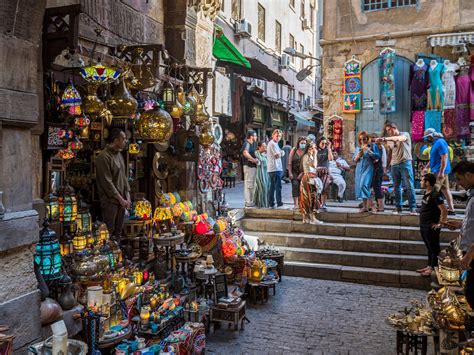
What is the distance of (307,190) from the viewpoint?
8.45m

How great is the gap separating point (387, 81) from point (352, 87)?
989 millimetres

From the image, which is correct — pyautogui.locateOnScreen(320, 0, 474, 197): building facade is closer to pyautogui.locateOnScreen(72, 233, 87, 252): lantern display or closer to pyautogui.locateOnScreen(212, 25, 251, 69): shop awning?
pyautogui.locateOnScreen(212, 25, 251, 69): shop awning

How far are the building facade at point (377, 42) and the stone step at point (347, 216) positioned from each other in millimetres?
3783

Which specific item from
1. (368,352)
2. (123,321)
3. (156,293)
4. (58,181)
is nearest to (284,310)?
(368,352)

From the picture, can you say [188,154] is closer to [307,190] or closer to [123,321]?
[307,190]

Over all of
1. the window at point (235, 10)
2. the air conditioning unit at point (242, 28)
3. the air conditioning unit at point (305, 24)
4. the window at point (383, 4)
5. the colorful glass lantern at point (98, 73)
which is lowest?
the colorful glass lantern at point (98, 73)

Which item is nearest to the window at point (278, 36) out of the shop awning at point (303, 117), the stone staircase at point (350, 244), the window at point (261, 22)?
the window at point (261, 22)

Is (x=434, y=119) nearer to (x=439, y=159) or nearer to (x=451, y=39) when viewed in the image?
(x=451, y=39)

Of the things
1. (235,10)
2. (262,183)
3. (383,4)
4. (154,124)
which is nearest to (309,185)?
(262,183)

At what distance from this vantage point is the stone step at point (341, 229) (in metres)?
7.96

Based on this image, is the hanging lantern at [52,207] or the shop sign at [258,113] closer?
the hanging lantern at [52,207]

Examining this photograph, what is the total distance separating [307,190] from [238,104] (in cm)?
706

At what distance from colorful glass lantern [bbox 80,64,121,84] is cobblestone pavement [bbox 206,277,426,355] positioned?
3229 mm

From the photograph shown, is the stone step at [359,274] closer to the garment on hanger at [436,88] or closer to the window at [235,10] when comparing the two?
the garment on hanger at [436,88]
